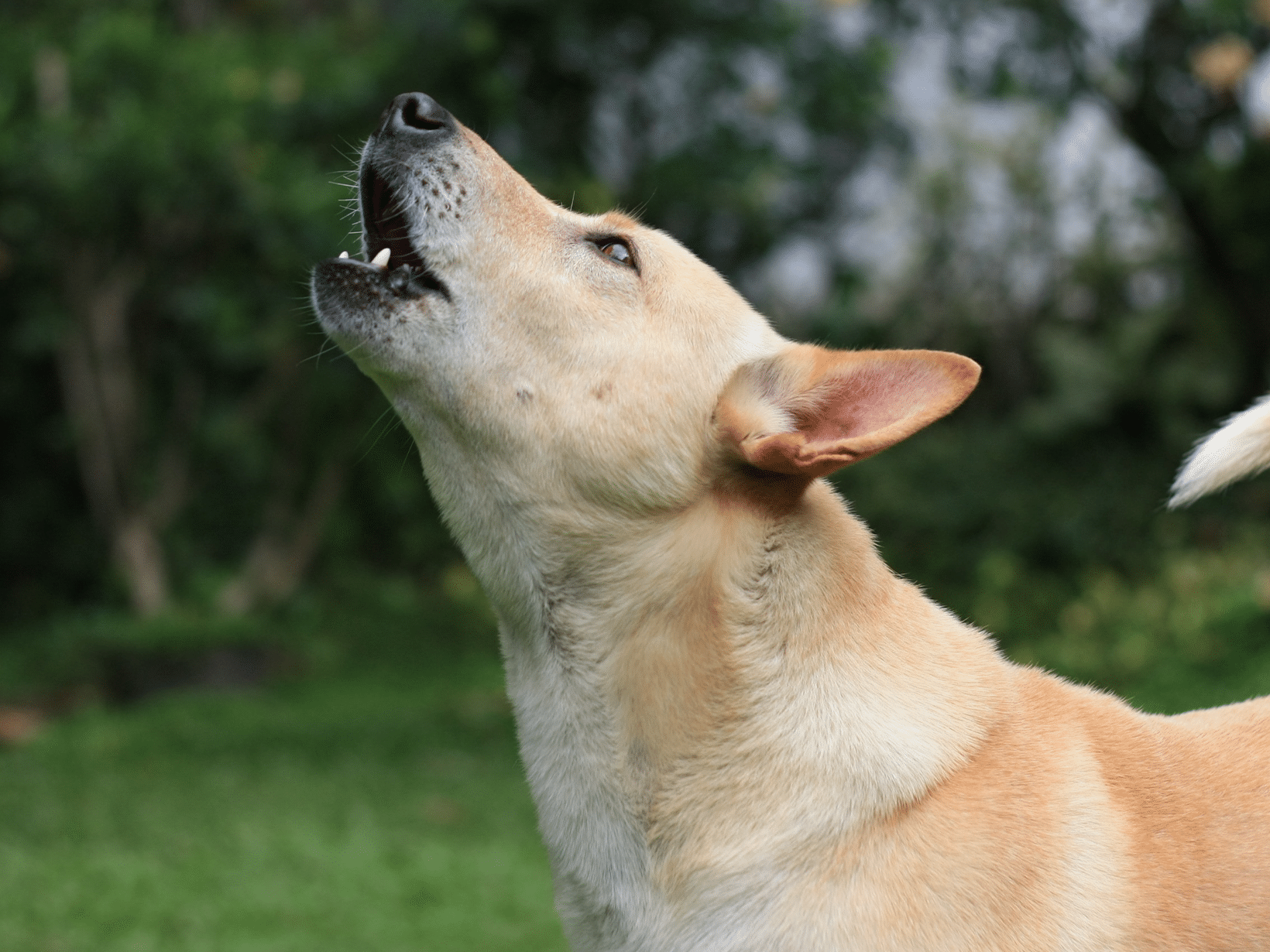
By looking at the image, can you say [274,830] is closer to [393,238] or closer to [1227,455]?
[393,238]

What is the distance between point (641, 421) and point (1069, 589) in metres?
7.77

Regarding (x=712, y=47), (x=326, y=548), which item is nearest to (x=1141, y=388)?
(x=712, y=47)

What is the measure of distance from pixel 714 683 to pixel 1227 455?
1.06 m

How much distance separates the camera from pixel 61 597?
11156 mm

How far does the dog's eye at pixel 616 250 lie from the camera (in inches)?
104

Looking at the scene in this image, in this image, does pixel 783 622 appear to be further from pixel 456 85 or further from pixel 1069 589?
pixel 1069 589

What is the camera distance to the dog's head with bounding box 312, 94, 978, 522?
241 cm

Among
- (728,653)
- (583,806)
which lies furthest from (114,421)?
(728,653)

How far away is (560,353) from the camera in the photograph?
248 cm

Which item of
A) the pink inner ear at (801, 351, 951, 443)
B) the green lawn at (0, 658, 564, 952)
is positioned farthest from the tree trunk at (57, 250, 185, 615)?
the pink inner ear at (801, 351, 951, 443)

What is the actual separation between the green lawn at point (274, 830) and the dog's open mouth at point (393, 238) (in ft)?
9.59

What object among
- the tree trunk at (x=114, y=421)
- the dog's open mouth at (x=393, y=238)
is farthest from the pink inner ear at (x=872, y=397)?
the tree trunk at (x=114, y=421)

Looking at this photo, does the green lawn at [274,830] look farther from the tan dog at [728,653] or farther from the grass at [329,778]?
the tan dog at [728,653]

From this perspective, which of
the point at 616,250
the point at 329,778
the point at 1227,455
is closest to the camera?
the point at 1227,455
